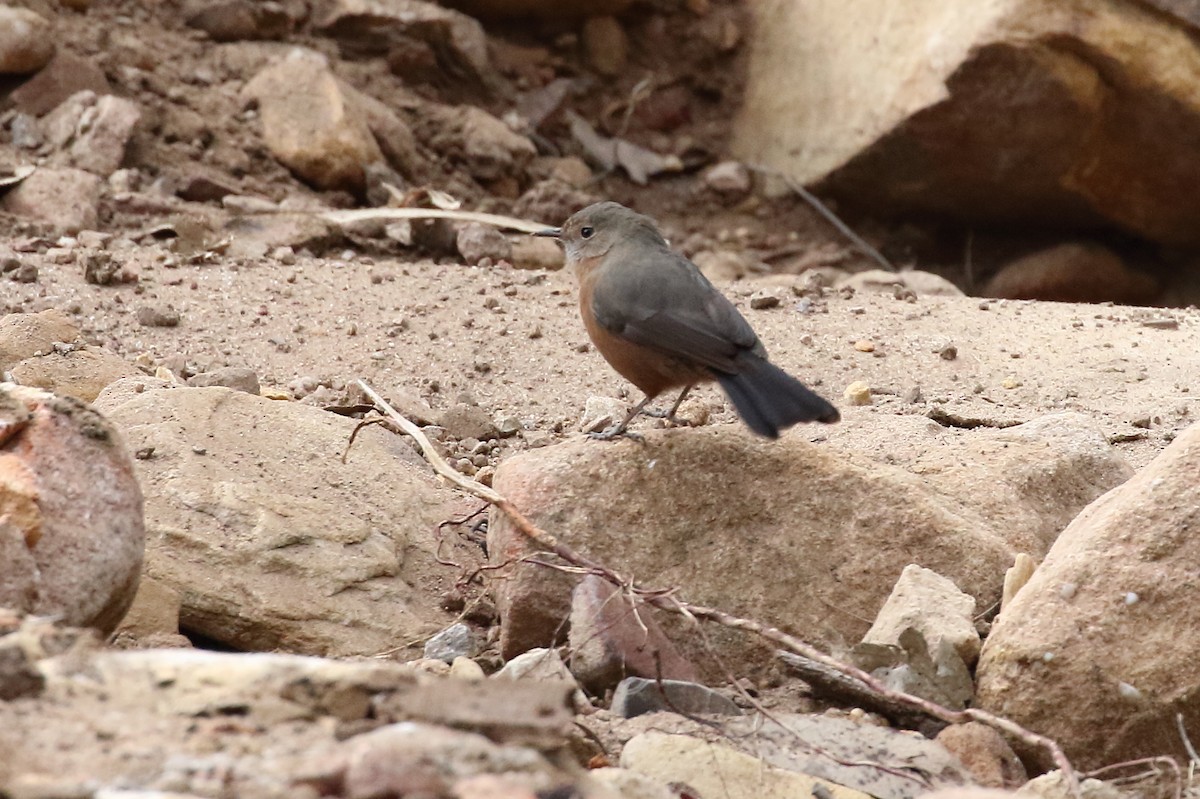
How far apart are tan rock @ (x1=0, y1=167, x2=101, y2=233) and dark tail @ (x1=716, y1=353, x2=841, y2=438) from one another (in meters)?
3.81

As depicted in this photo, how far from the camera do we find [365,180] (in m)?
7.89

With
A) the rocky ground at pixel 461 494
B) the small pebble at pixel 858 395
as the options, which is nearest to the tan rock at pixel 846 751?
the rocky ground at pixel 461 494

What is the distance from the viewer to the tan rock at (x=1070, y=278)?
8.98 meters

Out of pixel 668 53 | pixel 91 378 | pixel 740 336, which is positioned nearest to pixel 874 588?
pixel 740 336

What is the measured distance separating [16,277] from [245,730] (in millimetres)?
4459

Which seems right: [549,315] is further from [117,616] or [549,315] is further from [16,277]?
[117,616]

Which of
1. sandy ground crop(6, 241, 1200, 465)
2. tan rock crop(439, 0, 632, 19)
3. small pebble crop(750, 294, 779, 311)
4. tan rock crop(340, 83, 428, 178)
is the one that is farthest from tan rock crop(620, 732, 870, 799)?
tan rock crop(439, 0, 632, 19)

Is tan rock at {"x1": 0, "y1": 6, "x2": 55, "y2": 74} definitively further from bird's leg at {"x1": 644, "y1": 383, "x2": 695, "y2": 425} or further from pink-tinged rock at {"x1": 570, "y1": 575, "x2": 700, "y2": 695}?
pink-tinged rock at {"x1": 570, "y1": 575, "x2": 700, "y2": 695}

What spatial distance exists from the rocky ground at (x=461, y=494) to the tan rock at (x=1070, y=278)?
137cm

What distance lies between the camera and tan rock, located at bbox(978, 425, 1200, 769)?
3.37 meters

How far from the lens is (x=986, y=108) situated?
838cm

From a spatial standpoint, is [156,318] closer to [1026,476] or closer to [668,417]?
[668,417]

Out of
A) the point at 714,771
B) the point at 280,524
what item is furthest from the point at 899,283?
the point at 714,771

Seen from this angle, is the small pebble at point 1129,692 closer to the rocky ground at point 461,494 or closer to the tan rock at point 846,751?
the rocky ground at point 461,494
